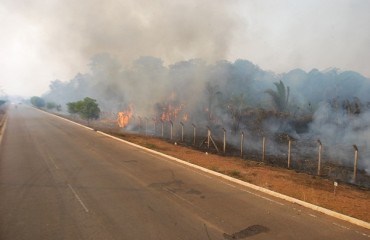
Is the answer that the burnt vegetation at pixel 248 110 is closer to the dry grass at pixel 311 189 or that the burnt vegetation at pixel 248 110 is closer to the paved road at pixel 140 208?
the dry grass at pixel 311 189

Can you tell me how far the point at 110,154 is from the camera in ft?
Answer: 55.7

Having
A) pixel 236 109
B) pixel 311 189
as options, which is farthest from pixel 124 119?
pixel 311 189

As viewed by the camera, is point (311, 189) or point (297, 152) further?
point (297, 152)

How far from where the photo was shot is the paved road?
22.2 ft

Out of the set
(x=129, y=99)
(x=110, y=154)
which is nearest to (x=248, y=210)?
(x=110, y=154)

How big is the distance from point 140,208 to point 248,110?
100ft

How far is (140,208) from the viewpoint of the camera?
8.23 meters

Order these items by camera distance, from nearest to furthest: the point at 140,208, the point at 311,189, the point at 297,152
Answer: the point at 140,208 → the point at 311,189 → the point at 297,152

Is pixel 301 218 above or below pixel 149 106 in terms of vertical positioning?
below

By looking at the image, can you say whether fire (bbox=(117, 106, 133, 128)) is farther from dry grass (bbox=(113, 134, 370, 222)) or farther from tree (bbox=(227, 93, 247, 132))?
dry grass (bbox=(113, 134, 370, 222))

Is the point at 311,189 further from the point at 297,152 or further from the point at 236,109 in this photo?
the point at 236,109

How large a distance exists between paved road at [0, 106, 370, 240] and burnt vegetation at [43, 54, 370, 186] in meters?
7.83

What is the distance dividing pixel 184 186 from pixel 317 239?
4821 mm

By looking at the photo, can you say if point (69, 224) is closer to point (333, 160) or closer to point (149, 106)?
point (333, 160)
